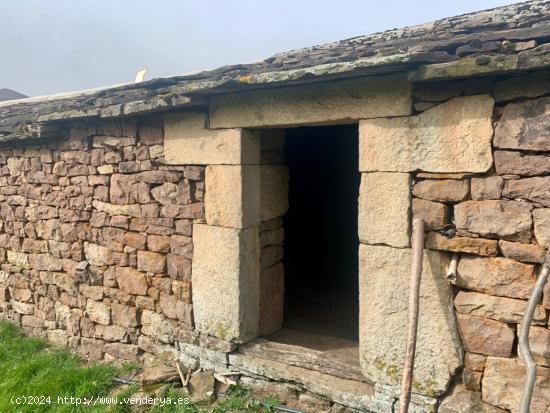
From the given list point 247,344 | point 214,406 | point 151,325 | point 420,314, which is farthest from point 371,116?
point 151,325

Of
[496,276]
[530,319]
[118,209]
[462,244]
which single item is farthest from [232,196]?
[530,319]

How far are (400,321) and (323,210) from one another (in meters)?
3.51

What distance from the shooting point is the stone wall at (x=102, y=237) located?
13.3 ft

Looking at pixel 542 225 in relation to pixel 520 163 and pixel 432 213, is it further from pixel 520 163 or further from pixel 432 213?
pixel 432 213

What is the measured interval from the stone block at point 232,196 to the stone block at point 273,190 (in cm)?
7

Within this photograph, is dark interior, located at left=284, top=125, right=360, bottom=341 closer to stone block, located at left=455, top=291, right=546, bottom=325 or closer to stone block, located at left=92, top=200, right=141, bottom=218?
stone block, located at left=92, top=200, right=141, bottom=218

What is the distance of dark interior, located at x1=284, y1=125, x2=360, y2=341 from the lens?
5.80 m

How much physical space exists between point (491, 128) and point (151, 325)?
328 cm

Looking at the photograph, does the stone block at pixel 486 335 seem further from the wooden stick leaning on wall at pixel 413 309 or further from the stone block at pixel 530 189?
the stone block at pixel 530 189

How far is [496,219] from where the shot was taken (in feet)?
8.66

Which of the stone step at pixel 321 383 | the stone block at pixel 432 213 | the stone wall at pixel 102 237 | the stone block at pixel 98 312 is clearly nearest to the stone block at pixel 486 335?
the stone block at pixel 432 213

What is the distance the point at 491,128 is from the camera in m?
2.62

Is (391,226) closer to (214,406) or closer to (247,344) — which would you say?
(247,344)

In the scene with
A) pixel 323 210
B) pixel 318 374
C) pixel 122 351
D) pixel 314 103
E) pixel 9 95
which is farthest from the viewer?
A: pixel 9 95
